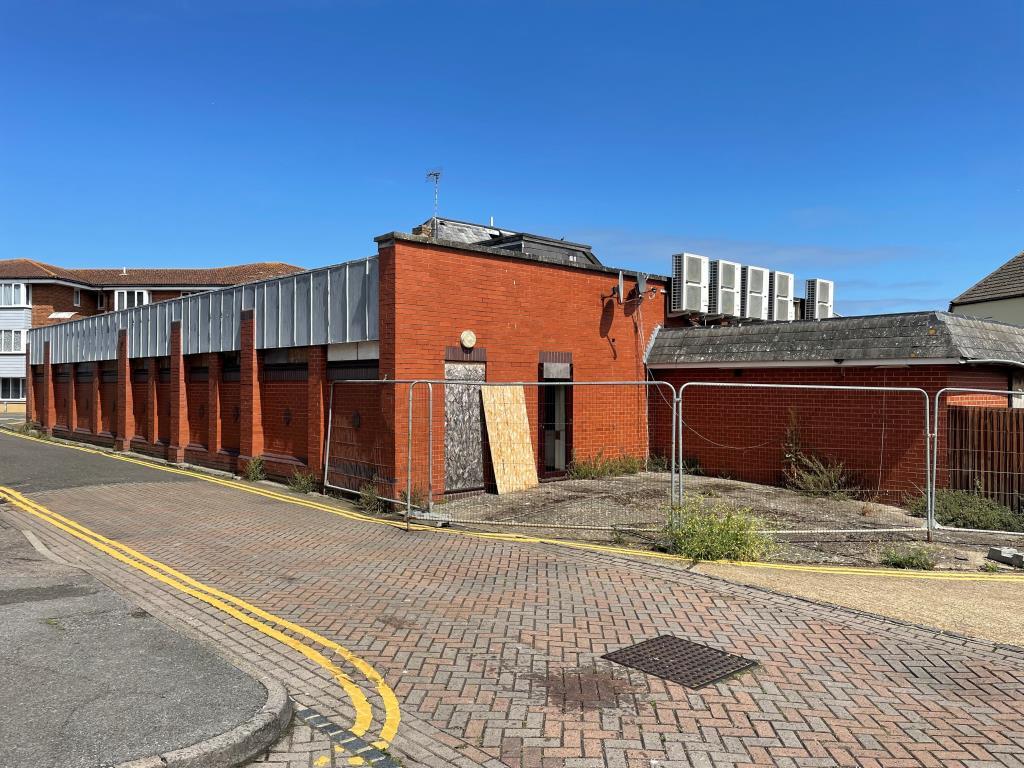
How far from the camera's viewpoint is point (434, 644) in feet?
19.2

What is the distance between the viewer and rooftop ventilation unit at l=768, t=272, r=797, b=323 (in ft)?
70.4

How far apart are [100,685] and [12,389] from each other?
2422 inches

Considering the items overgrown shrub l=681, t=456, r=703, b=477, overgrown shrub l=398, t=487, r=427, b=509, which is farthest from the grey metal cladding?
overgrown shrub l=681, t=456, r=703, b=477

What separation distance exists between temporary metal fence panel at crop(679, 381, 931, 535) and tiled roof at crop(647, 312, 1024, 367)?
0.73m

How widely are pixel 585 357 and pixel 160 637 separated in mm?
11501

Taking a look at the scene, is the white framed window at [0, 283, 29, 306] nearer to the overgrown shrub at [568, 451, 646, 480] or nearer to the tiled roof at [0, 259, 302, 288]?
the tiled roof at [0, 259, 302, 288]

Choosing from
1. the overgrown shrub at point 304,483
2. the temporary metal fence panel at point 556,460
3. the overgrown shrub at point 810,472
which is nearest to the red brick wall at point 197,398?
the overgrown shrub at point 304,483

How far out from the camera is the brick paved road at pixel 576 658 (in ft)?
13.9

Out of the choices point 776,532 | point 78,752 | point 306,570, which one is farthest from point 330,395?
point 78,752

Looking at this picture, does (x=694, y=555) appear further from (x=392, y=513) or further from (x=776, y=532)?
(x=392, y=513)

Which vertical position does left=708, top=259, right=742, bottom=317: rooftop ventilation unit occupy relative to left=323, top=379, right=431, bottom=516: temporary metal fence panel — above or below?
above

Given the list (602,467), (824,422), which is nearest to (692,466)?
(602,467)

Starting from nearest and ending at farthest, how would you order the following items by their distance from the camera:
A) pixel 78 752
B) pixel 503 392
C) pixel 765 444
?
pixel 78 752, pixel 503 392, pixel 765 444

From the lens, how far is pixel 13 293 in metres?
52.6
